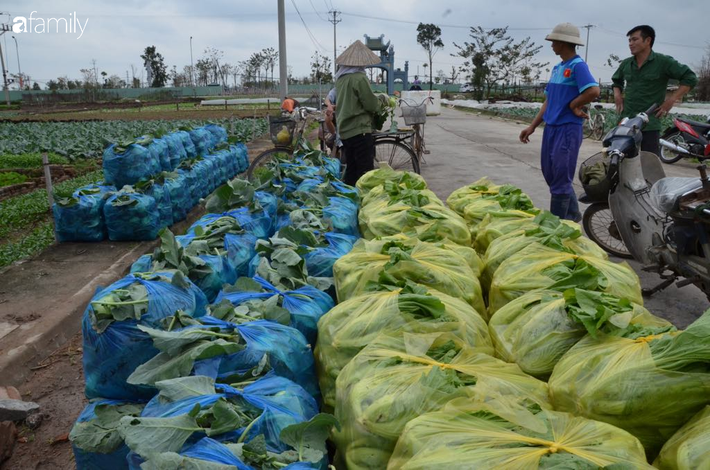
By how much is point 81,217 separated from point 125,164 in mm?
991

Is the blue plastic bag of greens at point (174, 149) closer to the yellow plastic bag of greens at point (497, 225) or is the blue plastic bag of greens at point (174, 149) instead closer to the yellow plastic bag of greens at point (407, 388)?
the yellow plastic bag of greens at point (497, 225)

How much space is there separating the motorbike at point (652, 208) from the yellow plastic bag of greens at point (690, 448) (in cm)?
242

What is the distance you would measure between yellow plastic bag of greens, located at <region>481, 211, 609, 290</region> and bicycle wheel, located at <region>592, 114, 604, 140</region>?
46.9ft

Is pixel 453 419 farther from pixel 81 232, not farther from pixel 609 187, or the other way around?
pixel 81 232

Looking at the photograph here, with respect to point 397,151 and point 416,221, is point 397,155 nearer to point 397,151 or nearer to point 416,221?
point 397,151

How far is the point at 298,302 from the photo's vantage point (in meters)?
2.45

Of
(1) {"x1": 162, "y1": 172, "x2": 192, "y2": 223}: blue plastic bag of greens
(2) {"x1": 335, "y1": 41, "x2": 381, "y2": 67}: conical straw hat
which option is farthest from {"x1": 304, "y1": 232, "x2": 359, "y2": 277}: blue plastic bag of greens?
(1) {"x1": 162, "y1": 172, "x2": 192, "y2": 223}: blue plastic bag of greens

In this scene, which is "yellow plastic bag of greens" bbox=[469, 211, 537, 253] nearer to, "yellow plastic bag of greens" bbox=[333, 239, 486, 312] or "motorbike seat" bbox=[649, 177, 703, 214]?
"yellow plastic bag of greens" bbox=[333, 239, 486, 312]

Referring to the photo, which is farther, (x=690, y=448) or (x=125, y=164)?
(x=125, y=164)

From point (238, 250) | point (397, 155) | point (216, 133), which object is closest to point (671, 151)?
point (397, 155)

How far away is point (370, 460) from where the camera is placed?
1584 mm

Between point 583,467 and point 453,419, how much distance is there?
322mm

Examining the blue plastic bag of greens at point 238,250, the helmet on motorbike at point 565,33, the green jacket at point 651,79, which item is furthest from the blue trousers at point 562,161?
the blue plastic bag of greens at point 238,250

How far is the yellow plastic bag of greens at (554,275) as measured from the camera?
218 cm
